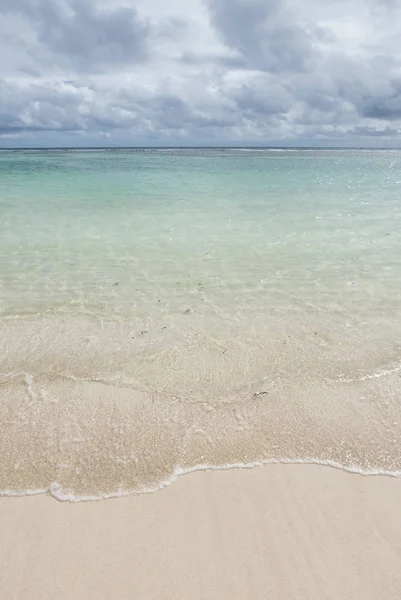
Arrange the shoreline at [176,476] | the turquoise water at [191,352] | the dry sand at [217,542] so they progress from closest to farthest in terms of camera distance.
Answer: the dry sand at [217,542]
the shoreline at [176,476]
the turquoise water at [191,352]

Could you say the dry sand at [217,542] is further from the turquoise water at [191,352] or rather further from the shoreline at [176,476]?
the turquoise water at [191,352]

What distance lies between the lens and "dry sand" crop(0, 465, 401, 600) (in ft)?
10.9

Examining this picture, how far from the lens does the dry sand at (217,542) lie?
10.9 feet

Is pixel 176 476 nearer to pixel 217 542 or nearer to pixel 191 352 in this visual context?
pixel 217 542

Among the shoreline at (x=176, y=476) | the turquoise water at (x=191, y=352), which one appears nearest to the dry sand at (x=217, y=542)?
the shoreline at (x=176, y=476)

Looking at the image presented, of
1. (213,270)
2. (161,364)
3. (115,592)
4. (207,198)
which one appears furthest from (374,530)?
(207,198)

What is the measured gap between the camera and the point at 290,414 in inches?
210

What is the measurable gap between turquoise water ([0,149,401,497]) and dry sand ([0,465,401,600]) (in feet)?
1.07

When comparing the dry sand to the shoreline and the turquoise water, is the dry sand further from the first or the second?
the turquoise water

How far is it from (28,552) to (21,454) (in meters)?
1.31

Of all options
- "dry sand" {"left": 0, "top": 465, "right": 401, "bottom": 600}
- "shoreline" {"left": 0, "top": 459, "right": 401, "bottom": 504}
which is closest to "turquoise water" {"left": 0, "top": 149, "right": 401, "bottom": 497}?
"shoreline" {"left": 0, "top": 459, "right": 401, "bottom": 504}

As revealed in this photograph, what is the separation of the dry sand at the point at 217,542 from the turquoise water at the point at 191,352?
33cm

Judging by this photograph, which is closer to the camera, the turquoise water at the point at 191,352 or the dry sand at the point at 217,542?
the dry sand at the point at 217,542

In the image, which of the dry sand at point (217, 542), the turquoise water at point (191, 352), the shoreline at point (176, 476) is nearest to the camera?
the dry sand at point (217, 542)
